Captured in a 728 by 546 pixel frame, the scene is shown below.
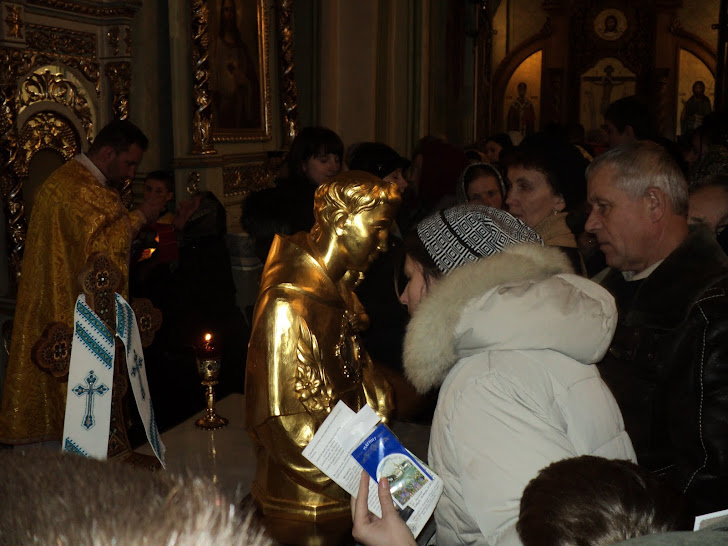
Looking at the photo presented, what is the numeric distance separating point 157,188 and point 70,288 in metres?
1.75

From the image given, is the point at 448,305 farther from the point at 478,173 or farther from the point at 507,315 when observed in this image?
the point at 478,173

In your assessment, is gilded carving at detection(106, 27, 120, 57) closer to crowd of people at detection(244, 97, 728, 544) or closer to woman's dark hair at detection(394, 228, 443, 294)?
crowd of people at detection(244, 97, 728, 544)

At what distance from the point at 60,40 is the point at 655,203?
4142 mm

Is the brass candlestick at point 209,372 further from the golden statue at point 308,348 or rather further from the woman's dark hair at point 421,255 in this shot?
the woman's dark hair at point 421,255

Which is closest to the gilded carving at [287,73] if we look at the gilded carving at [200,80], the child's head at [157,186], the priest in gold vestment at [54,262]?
the gilded carving at [200,80]

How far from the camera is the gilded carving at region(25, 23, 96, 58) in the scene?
4.61 meters

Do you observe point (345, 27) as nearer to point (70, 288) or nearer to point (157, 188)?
point (157, 188)

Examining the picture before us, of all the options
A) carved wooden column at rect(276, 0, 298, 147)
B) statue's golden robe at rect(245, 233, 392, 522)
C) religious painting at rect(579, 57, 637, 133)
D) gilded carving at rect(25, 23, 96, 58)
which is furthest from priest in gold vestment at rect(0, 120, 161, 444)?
religious painting at rect(579, 57, 637, 133)

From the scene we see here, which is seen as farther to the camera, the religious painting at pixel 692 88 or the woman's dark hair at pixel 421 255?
the religious painting at pixel 692 88

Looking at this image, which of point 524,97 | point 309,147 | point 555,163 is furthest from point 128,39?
point 524,97

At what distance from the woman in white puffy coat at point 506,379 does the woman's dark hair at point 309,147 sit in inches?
94.3

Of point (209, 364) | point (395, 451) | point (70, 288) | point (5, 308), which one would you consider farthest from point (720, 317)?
point (5, 308)

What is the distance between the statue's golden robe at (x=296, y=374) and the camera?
2.10 m

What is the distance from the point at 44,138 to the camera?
4.70 m
